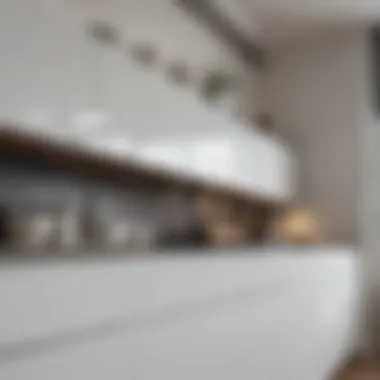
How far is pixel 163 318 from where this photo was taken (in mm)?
2059

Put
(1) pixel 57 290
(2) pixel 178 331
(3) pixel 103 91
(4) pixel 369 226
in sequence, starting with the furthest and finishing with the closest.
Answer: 1. (4) pixel 369 226
2. (3) pixel 103 91
3. (2) pixel 178 331
4. (1) pixel 57 290

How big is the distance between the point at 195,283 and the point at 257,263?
2.47 feet

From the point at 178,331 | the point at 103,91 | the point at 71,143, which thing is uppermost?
the point at 103,91

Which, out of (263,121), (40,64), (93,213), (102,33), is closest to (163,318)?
(40,64)

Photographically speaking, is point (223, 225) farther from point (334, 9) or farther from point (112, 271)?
point (112, 271)

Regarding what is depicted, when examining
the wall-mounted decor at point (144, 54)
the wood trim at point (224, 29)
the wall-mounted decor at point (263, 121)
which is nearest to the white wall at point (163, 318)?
the wall-mounted decor at point (144, 54)

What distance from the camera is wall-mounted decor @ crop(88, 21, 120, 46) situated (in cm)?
283

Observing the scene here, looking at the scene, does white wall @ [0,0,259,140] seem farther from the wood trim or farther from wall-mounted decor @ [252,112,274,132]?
wall-mounted decor @ [252,112,274,132]

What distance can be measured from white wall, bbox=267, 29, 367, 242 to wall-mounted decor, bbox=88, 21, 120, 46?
2759 millimetres

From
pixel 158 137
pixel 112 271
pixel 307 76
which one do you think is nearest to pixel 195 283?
pixel 112 271

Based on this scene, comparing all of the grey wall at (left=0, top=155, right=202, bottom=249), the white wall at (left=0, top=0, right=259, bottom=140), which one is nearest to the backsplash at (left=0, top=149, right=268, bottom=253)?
the grey wall at (left=0, top=155, right=202, bottom=249)

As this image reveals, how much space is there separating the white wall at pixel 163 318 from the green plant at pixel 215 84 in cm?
108

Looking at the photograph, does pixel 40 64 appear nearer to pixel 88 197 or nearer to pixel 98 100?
pixel 98 100

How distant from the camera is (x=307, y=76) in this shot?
5.76 meters
